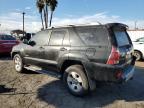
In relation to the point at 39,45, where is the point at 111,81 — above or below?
below

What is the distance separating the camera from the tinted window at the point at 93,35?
561cm

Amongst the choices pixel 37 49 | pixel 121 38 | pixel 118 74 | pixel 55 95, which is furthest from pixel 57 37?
pixel 118 74

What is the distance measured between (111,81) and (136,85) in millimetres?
2276

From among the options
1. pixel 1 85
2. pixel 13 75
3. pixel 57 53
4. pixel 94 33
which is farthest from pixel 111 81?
pixel 13 75

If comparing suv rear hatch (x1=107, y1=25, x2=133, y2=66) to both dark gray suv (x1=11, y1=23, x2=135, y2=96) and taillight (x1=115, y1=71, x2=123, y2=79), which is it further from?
taillight (x1=115, y1=71, x2=123, y2=79)

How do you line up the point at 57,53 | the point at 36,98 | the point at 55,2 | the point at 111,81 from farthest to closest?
A: the point at 55,2
the point at 57,53
the point at 36,98
the point at 111,81

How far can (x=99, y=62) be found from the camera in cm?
554

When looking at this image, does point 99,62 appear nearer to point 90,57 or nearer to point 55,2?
point 90,57

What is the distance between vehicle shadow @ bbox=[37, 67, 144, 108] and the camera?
576 cm

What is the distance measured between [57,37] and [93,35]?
1.40 m

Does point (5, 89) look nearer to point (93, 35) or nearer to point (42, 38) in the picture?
point (42, 38)

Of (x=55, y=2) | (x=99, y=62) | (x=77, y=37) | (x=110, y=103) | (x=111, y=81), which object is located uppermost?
(x=55, y=2)

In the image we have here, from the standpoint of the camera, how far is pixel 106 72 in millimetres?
5441

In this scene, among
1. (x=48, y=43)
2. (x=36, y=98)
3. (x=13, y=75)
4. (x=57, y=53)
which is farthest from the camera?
(x=13, y=75)
